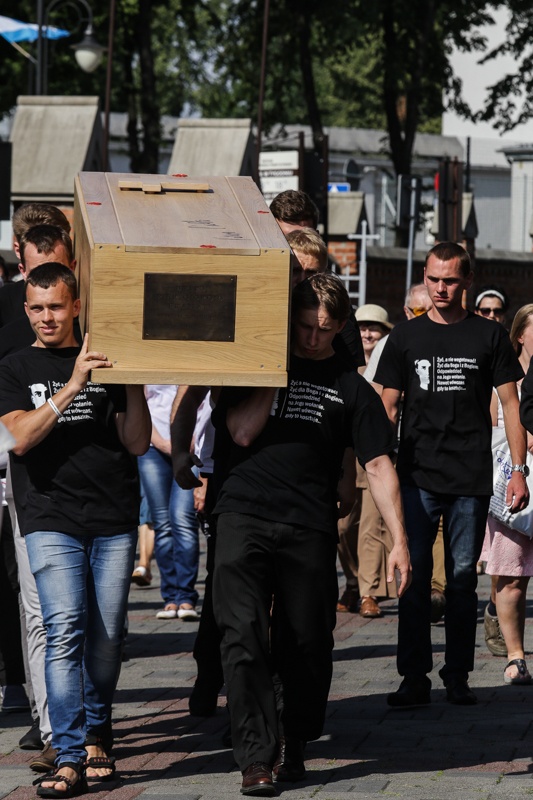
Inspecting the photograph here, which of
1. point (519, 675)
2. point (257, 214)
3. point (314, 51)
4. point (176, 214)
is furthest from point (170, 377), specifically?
point (314, 51)

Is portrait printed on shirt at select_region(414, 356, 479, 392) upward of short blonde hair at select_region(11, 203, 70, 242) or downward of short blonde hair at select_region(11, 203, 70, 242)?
downward

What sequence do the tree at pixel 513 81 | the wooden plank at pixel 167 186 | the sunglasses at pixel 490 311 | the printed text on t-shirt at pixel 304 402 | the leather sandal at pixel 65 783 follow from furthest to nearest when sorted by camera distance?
the tree at pixel 513 81 < the sunglasses at pixel 490 311 < the wooden plank at pixel 167 186 < the printed text on t-shirt at pixel 304 402 < the leather sandal at pixel 65 783

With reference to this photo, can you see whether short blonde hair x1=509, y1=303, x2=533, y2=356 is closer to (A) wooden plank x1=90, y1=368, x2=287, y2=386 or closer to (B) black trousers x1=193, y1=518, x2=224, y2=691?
(B) black trousers x1=193, y1=518, x2=224, y2=691

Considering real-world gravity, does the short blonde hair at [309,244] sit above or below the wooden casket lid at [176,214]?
below

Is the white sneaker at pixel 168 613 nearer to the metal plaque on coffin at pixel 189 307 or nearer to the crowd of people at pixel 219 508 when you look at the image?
the crowd of people at pixel 219 508

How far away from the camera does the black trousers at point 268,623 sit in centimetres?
557

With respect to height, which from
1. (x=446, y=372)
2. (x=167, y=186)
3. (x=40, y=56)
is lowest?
(x=446, y=372)

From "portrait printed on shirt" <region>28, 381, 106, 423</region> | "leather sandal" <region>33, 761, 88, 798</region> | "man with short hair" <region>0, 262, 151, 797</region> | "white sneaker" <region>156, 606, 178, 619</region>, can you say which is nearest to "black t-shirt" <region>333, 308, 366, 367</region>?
"man with short hair" <region>0, 262, 151, 797</region>

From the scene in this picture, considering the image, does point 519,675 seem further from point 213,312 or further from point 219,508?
point 213,312

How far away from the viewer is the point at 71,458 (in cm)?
→ 568

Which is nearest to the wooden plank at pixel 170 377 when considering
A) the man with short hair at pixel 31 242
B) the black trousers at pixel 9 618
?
the man with short hair at pixel 31 242

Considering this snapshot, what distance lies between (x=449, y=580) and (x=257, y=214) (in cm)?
236

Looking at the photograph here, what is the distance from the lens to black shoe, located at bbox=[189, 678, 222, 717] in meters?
6.89

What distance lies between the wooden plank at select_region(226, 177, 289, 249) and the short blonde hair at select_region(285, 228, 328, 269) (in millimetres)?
453
